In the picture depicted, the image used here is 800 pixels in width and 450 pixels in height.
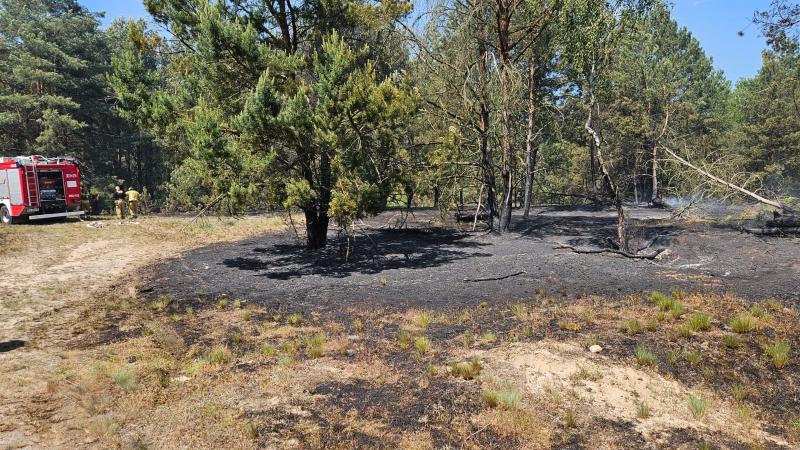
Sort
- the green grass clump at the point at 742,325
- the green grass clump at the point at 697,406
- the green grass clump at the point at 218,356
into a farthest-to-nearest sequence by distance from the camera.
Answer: the green grass clump at the point at 742,325, the green grass clump at the point at 218,356, the green grass clump at the point at 697,406

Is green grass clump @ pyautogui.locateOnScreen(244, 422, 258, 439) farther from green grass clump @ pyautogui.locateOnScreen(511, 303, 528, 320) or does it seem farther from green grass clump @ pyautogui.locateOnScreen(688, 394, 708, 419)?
green grass clump @ pyautogui.locateOnScreen(511, 303, 528, 320)

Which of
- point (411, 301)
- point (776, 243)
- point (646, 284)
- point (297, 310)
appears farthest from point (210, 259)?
point (776, 243)

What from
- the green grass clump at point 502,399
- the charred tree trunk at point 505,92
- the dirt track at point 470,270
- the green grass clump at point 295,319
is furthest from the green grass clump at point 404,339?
the charred tree trunk at point 505,92

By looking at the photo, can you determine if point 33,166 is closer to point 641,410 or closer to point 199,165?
point 199,165

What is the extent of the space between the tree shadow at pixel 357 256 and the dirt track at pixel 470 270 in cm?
3

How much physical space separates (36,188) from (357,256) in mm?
15407

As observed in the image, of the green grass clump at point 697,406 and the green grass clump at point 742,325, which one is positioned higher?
the green grass clump at point 742,325

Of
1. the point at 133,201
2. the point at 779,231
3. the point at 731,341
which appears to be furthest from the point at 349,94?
the point at 133,201

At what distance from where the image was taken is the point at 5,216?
60.4 feet

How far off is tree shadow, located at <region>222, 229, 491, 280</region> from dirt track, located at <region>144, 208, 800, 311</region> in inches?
1.3

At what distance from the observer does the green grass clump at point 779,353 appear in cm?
548

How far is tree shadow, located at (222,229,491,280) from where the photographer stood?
12.5m

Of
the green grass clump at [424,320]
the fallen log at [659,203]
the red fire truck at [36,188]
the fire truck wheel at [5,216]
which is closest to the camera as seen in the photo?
the green grass clump at [424,320]

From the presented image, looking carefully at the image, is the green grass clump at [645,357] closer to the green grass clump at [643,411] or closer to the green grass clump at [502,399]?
the green grass clump at [643,411]
